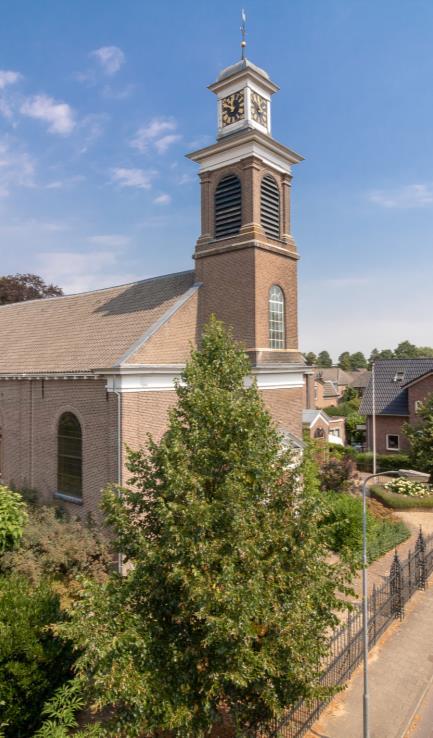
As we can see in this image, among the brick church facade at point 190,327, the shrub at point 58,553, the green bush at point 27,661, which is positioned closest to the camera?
the green bush at point 27,661

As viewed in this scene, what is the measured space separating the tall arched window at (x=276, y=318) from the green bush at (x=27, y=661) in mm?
14891

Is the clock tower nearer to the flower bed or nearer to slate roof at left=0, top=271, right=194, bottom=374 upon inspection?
slate roof at left=0, top=271, right=194, bottom=374

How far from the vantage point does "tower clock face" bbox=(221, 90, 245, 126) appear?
21.7 meters

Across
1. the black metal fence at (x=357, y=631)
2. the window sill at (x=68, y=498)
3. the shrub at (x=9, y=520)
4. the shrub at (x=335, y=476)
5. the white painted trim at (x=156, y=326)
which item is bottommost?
the black metal fence at (x=357, y=631)

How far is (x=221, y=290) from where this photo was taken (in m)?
21.4

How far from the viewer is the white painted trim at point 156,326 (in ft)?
56.2

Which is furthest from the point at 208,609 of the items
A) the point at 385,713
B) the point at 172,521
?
the point at 385,713

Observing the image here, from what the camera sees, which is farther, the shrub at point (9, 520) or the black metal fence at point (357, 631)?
the shrub at point (9, 520)

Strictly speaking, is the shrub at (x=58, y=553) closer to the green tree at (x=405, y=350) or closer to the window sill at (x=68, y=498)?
the window sill at (x=68, y=498)

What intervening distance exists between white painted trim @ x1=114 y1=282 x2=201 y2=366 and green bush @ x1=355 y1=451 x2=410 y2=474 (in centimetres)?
2365

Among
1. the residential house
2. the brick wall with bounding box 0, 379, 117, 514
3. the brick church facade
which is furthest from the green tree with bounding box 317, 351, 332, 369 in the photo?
the brick wall with bounding box 0, 379, 117, 514

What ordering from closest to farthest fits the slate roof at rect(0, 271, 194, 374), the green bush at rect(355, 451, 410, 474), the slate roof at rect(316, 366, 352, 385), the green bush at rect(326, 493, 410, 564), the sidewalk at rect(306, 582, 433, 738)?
the sidewalk at rect(306, 582, 433, 738), the slate roof at rect(0, 271, 194, 374), the green bush at rect(326, 493, 410, 564), the green bush at rect(355, 451, 410, 474), the slate roof at rect(316, 366, 352, 385)

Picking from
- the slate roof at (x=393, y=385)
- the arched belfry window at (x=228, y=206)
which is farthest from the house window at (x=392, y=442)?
→ the arched belfry window at (x=228, y=206)

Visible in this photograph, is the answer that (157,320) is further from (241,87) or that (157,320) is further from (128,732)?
(128,732)
